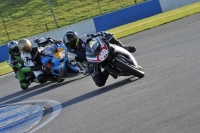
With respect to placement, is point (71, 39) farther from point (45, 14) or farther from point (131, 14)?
point (45, 14)

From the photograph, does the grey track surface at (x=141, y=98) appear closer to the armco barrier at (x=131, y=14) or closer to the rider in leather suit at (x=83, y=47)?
the rider in leather suit at (x=83, y=47)

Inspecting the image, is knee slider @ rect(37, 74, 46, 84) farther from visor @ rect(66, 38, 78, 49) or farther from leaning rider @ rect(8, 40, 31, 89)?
visor @ rect(66, 38, 78, 49)

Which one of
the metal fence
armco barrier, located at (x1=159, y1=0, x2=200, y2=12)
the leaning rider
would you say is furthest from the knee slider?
the metal fence

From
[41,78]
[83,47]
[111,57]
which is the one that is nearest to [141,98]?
[111,57]

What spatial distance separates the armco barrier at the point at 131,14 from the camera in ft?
102

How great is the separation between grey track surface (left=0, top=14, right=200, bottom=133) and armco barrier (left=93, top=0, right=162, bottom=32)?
625 inches

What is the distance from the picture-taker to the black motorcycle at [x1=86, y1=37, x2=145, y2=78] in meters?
10.6

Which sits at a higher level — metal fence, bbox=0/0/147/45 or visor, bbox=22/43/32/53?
visor, bbox=22/43/32/53

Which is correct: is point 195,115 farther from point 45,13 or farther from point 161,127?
point 45,13

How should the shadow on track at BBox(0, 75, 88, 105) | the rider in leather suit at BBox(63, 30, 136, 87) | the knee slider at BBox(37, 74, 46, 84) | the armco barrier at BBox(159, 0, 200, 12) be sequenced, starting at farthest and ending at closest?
1. the armco barrier at BBox(159, 0, 200, 12)
2. the knee slider at BBox(37, 74, 46, 84)
3. the shadow on track at BBox(0, 75, 88, 105)
4. the rider in leather suit at BBox(63, 30, 136, 87)

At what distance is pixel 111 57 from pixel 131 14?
20701 millimetres

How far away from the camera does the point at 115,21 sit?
31.3 metres

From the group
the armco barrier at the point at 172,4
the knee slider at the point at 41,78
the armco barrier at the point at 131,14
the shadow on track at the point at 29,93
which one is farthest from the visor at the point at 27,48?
the armco barrier at the point at 172,4

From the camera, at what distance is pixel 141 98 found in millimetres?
8742
